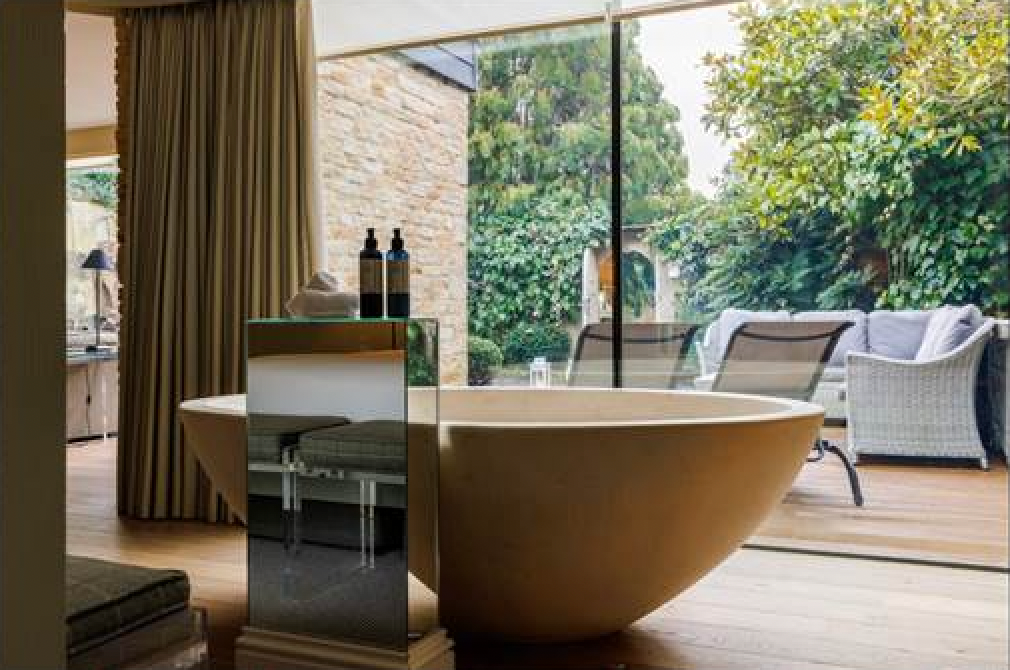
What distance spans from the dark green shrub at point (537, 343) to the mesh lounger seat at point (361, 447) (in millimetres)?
2055

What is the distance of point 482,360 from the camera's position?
4.18 m

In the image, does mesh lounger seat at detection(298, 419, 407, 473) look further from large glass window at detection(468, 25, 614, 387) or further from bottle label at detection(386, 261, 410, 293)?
large glass window at detection(468, 25, 614, 387)

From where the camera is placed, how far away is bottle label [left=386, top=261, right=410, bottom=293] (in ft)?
7.13

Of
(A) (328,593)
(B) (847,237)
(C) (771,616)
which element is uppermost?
(B) (847,237)

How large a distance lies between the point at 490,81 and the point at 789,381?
6.03ft

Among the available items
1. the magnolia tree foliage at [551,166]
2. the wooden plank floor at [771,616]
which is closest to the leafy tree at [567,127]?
the magnolia tree foliage at [551,166]

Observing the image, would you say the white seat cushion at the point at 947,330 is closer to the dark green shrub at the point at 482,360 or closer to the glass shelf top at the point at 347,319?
the dark green shrub at the point at 482,360

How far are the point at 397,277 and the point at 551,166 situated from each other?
6.49 ft

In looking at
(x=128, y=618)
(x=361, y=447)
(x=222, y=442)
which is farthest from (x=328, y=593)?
(x=128, y=618)

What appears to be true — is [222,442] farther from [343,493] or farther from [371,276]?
[371,276]

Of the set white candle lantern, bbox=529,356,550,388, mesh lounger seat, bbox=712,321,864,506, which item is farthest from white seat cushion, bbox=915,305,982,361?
white candle lantern, bbox=529,356,550,388

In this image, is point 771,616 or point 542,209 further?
point 542,209

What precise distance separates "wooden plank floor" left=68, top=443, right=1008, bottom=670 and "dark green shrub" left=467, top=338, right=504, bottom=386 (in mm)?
1212

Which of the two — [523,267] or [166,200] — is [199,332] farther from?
[523,267]
